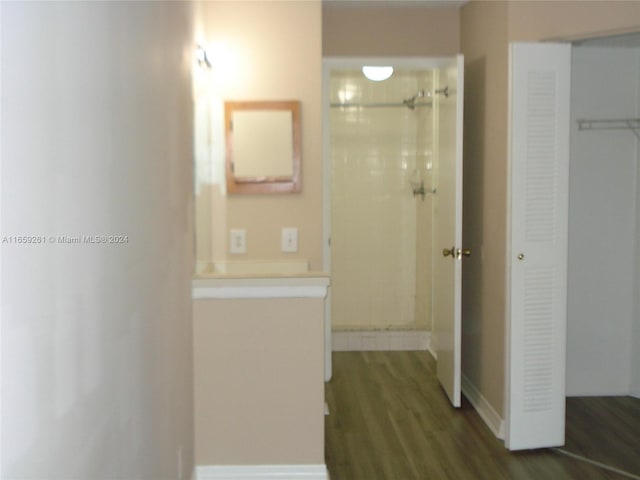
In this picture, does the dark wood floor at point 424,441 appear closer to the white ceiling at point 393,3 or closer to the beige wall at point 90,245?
the beige wall at point 90,245

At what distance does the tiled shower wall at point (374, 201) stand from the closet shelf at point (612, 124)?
1401mm

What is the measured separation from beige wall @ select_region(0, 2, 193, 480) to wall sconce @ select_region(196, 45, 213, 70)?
52 cm

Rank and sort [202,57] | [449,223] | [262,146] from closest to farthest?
[202,57] < [262,146] < [449,223]

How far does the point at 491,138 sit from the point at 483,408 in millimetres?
1523

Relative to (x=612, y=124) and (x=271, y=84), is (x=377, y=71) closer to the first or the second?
(x=271, y=84)

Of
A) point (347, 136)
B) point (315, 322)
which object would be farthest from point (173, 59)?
point (347, 136)

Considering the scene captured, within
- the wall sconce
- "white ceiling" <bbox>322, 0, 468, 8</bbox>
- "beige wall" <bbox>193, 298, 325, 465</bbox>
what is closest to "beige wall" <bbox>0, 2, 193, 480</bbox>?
"beige wall" <bbox>193, 298, 325, 465</bbox>

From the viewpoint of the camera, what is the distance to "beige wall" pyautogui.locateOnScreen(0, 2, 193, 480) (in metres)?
1.09

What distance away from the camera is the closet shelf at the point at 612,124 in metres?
3.90

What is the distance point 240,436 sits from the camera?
2.70 metres

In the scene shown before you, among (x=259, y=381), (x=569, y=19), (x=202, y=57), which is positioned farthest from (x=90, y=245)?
(x=569, y=19)

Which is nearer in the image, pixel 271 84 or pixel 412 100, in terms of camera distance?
pixel 271 84

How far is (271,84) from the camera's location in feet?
10.7

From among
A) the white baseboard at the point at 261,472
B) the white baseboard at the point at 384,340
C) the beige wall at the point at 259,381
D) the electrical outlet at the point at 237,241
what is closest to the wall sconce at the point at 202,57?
the electrical outlet at the point at 237,241
